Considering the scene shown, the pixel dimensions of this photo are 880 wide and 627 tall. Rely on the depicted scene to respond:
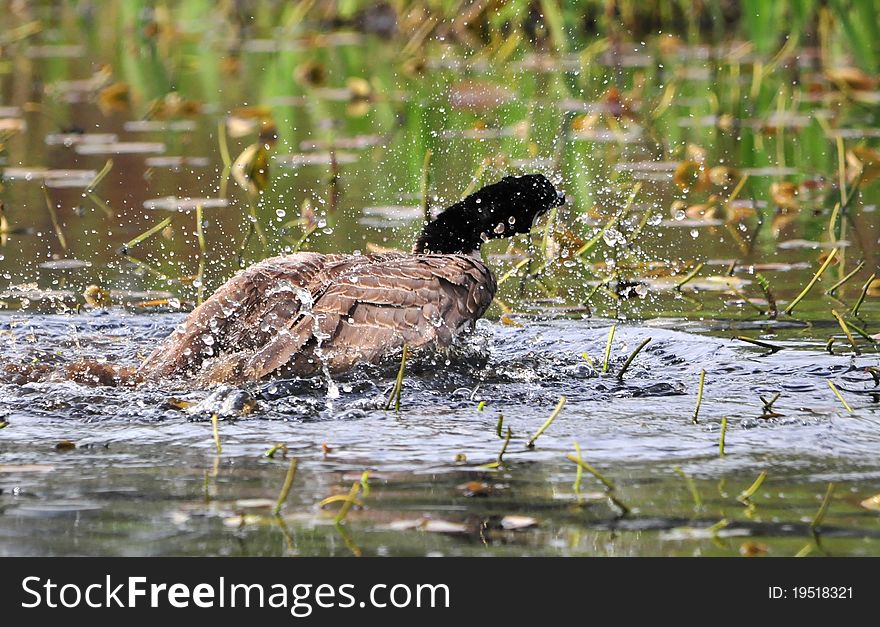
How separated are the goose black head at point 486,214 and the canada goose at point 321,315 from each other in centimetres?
74

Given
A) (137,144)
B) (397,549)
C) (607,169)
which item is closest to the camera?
(397,549)

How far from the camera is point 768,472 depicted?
5941 millimetres

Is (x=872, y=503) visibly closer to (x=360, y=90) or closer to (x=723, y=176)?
(x=723, y=176)

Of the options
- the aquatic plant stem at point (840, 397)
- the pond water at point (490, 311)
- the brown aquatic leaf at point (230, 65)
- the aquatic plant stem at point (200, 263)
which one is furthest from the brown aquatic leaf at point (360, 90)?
the aquatic plant stem at point (840, 397)

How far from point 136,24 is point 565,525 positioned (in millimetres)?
20193

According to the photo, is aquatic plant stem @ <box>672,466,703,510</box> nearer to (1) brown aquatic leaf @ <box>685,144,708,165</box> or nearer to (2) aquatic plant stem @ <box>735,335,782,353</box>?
(2) aquatic plant stem @ <box>735,335,782,353</box>

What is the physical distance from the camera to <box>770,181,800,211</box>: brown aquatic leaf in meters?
12.4

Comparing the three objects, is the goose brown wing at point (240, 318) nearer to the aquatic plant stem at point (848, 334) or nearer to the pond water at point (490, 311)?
the pond water at point (490, 311)

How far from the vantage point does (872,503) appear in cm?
548

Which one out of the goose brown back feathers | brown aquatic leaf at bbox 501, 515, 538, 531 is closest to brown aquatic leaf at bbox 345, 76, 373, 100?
the goose brown back feathers

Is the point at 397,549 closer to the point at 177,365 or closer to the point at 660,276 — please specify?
the point at 177,365

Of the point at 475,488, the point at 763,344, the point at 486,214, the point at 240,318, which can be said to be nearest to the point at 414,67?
the point at 486,214

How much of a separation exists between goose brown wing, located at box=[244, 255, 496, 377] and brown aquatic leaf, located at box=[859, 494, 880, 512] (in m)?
2.69

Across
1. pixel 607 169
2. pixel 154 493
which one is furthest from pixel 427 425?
pixel 607 169
